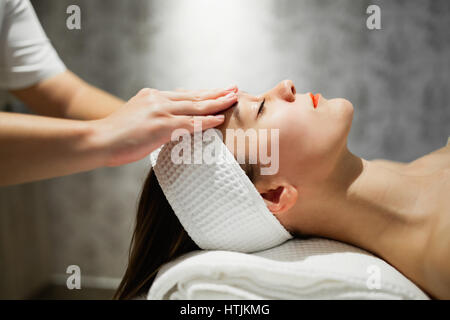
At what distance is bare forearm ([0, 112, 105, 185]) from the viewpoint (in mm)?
698

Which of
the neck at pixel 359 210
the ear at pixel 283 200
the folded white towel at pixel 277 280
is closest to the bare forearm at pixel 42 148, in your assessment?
the folded white towel at pixel 277 280

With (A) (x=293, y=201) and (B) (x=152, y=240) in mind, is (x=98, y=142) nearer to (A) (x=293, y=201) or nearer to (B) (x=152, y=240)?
(B) (x=152, y=240)

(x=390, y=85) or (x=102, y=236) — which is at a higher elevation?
(x=390, y=85)

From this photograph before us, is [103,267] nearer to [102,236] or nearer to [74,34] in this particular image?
[102,236]

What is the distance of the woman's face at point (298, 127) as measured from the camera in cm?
82

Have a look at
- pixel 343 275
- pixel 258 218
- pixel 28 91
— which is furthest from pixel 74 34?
pixel 343 275

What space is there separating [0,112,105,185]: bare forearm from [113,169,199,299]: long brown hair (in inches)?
8.8

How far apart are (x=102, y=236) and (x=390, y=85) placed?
1.57 m

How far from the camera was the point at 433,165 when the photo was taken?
3.57ft

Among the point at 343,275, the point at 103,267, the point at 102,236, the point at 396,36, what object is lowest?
the point at 103,267

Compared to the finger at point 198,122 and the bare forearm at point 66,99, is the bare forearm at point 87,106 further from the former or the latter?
the finger at point 198,122

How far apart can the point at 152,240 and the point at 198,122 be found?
0.36 metres

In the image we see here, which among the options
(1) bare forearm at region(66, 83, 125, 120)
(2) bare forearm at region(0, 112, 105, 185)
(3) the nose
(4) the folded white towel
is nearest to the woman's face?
(3) the nose
